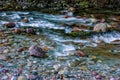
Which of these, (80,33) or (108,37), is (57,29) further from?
(108,37)

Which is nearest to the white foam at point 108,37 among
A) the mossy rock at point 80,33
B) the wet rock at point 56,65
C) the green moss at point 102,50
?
the mossy rock at point 80,33

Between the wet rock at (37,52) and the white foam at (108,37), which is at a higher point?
the wet rock at (37,52)

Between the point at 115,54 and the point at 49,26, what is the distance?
2551 mm

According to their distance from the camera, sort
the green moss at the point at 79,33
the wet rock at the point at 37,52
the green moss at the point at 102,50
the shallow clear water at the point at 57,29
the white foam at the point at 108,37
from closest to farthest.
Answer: the wet rock at the point at 37,52 < the green moss at the point at 102,50 < the shallow clear water at the point at 57,29 < the white foam at the point at 108,37 < the green moss at the point at 79,33

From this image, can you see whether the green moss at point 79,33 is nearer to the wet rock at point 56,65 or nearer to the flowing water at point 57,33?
the flowing water at point 57,33

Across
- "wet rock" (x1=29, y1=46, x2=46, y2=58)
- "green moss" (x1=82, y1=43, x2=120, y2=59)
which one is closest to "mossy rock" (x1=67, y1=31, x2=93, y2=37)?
"green moss" (x1=82, y1=43, x2=120, y2=59)

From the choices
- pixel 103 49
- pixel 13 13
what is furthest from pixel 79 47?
pixel 13 13

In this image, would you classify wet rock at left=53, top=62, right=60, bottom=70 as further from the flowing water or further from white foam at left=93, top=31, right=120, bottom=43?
white foam at left=93, top=31, right=120, bottom=43

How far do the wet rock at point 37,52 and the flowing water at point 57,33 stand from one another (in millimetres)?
283

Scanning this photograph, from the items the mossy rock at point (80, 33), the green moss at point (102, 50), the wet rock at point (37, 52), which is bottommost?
the green moss at point (102, 50)

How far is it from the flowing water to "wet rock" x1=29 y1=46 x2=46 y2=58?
0.93 feet

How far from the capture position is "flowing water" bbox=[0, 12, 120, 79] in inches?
260

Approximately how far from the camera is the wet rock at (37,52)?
5.90 meters

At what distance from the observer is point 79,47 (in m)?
6.55
